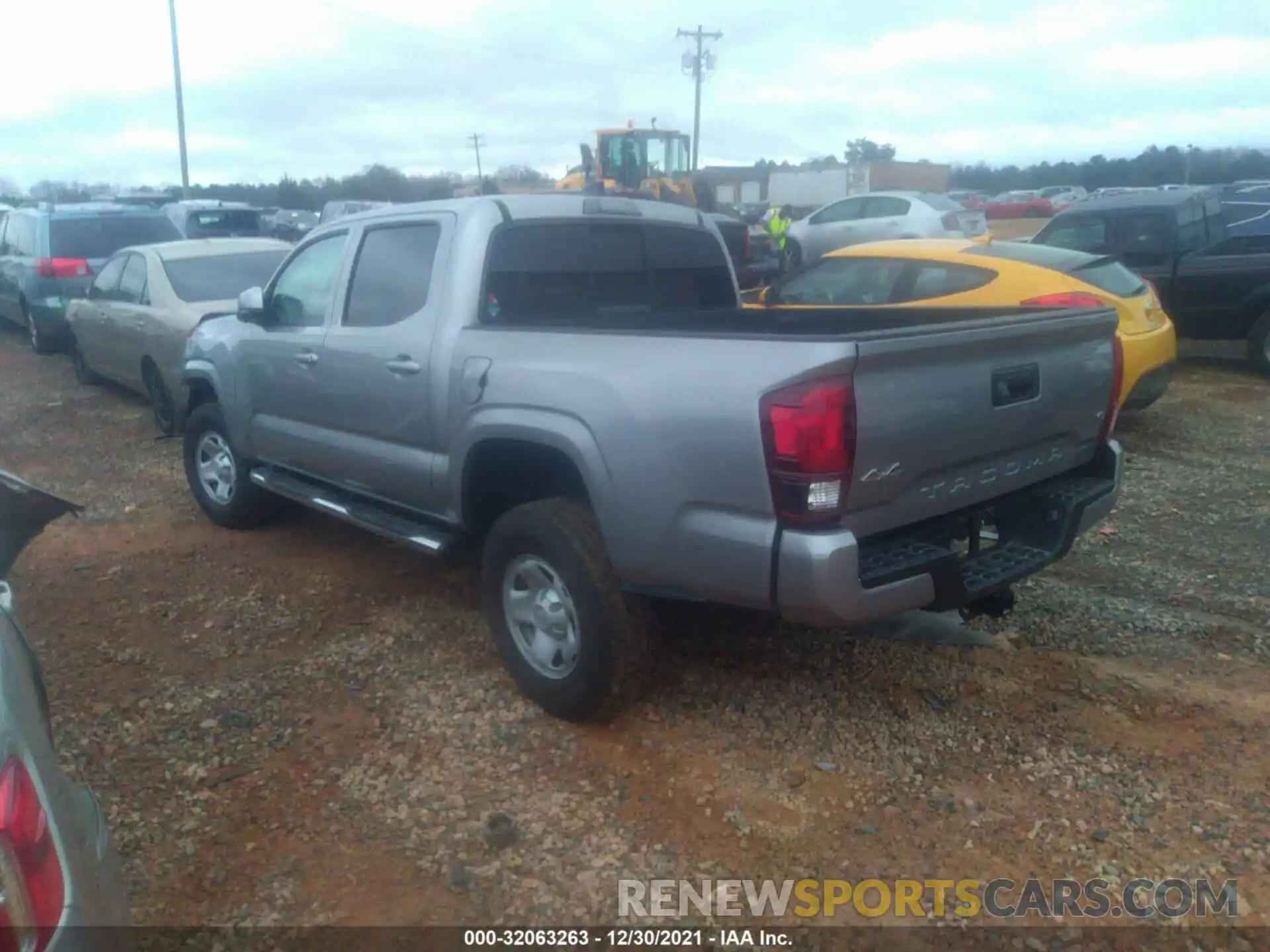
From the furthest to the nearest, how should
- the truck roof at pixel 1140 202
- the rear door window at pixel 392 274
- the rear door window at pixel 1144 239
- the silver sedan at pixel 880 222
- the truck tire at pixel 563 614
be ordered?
the silver sedan at pixel 880 222 < the truck roof at pixel 1140 202 < the rear door window at pixel 1144 239 < the rear door window at pixel 392 274 < the truck tire at pixel 563 614

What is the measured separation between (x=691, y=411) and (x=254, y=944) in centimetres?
196

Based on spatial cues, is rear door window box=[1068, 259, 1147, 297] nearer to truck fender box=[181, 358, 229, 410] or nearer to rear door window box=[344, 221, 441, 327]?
rear door window box=[344, 221, 441, 327]

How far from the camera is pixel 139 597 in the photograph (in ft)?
17.7

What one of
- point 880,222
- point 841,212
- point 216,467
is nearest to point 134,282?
point 216,467

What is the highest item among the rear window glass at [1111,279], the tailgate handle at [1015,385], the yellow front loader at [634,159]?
the yellow front loader at [634,159]

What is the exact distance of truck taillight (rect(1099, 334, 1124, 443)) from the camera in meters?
4.13

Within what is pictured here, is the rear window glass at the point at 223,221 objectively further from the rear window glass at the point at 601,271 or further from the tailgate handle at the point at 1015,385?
the tailgate handle at the point at 1015,385

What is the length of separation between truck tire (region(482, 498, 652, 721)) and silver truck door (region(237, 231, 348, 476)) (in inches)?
60.2

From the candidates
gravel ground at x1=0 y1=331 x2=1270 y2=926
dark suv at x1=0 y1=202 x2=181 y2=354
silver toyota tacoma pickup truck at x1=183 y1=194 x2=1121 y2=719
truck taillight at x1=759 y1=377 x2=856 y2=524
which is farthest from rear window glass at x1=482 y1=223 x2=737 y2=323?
dark suv at x1=0 y1=202 x2=181 y2=354

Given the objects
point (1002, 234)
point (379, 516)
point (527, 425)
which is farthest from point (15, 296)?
point (1002, 234)

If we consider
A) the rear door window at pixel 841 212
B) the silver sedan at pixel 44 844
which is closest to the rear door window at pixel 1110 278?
the silver sedan at pixel 44 844

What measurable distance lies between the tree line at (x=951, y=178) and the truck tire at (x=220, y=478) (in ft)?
69.0

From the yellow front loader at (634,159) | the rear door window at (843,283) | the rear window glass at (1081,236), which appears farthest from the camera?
the yellow front loader at (634,159)

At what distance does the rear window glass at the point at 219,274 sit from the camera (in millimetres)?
8422
